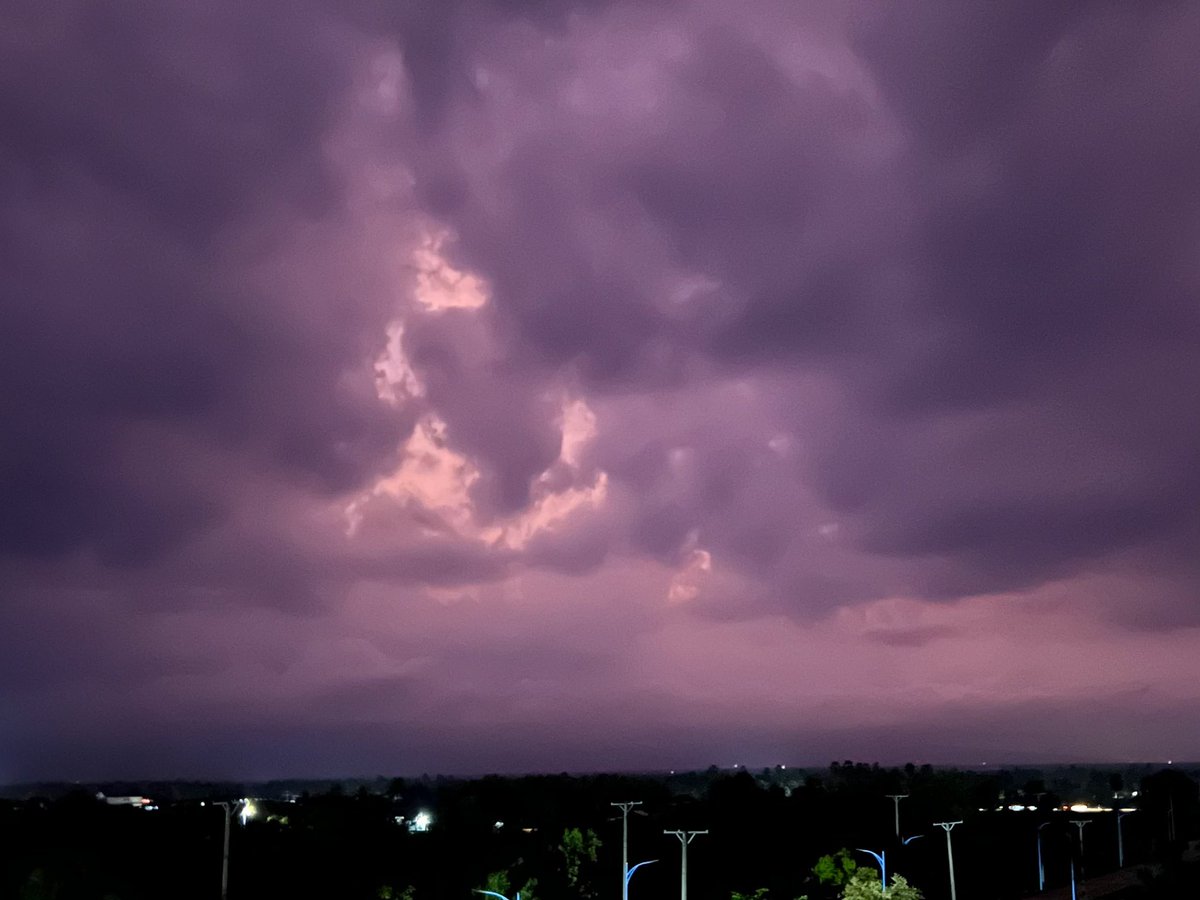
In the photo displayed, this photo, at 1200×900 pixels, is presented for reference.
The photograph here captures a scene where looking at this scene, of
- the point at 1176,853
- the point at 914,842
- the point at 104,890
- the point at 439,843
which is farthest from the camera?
the point at 914,842

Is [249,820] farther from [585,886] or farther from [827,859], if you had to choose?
[827,859]

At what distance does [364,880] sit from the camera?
6919 cm

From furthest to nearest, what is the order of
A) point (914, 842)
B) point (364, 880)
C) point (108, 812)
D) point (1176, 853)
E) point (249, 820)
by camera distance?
1. point (249, 820)
2. point (914, 842)
3. point (108, 812)
4. point (364, 880)
5. point (1176, 853)

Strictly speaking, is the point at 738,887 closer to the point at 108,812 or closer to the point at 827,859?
the point at 827,859

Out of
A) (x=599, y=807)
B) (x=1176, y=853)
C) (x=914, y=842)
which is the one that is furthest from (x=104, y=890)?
(x=599, y=807)

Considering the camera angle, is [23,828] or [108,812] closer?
[23,828]

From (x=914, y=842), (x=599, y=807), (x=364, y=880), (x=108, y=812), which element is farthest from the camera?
(x=599, y=807)

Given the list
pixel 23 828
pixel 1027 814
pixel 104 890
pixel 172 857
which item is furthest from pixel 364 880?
pixel 1027 814

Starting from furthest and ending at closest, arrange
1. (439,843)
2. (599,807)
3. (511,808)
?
1. (511,808)
2. (599,807)
3. (439,843)

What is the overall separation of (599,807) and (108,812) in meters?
48.6

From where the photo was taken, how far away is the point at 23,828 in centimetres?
7450

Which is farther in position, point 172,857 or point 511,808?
point 511,808

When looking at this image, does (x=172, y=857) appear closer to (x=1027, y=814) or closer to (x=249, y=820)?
(x=249, y=820)

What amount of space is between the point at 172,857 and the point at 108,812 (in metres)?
23.7
